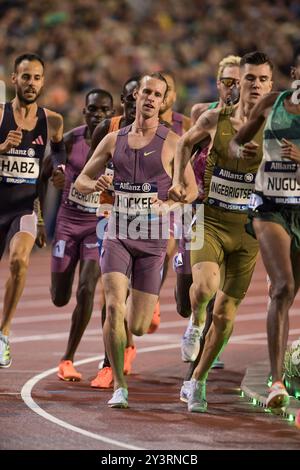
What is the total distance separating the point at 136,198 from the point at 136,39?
47.1 ft

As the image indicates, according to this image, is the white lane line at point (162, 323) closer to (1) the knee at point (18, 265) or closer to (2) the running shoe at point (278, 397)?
(1) the knee at point (18, 265)

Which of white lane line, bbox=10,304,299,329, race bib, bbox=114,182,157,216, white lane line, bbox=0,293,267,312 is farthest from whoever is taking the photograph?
white lane line, bbox=0,293,267,312

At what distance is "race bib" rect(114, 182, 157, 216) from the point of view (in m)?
11.0

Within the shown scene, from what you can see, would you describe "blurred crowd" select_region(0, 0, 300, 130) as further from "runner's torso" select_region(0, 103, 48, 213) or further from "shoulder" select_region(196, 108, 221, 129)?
"shoulder" select_region(196, 108, 221, 129)

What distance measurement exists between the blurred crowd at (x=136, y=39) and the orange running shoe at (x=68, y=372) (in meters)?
10.1

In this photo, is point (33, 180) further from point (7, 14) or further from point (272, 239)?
point (7, 14)

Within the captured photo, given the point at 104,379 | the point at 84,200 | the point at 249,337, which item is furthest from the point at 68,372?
the point at 249,337

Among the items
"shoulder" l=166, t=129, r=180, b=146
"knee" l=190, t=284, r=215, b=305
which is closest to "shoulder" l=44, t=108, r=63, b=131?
"shoulder" l=166, t=129, r=180, b=146

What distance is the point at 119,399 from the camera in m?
10.5

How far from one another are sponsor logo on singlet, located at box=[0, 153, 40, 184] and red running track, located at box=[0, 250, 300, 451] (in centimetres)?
174

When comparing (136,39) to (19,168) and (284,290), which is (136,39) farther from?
Result: (284,290)

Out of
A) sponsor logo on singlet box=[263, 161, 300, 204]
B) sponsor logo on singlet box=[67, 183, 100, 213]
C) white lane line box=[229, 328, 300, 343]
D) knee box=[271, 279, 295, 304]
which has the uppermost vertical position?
sponsor logo on singlet box=[263, 161, 300, 204]

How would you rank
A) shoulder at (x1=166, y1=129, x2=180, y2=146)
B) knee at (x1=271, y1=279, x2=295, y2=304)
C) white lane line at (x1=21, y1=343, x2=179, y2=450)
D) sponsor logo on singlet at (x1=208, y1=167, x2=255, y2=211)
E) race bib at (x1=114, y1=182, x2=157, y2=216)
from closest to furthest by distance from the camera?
white lane line at (x1=21, y1=343, x2=179, y2=450) → knee at (x1=271, y1=279, x2=295, y2=304) → sponsor logo on singlet at (x1=208, y1=167, x2=255, y2=211) → race bib at (x1=114, y1=182, x2=157, y2=216) → shoulder at (x1=166, y1=129, x2=180, y2=146)

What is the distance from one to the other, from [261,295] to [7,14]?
345 inches
